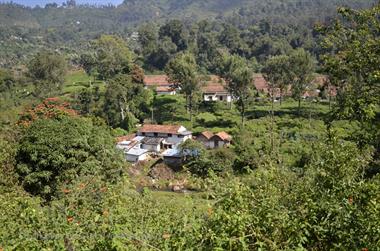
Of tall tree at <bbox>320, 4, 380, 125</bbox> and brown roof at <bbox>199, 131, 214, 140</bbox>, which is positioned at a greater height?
tall tree at <bbox>320, 4, 380, 125</bbox>

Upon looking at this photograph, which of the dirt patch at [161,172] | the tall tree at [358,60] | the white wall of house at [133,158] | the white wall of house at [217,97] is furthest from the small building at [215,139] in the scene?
the tall tree at [358,60]

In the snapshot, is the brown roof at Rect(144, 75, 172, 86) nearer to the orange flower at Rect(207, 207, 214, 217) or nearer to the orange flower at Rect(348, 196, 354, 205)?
the orange flower at Rect(207, 207, 214, 217)

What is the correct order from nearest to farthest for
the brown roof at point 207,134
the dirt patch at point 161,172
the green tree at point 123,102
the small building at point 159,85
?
the dirt patch at point 161,172 → the brown roof at point 207,134 → the green tree at point 123,102 → the small building at point 159,85

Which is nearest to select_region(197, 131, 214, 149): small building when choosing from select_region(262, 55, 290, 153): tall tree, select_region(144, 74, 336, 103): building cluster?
select_region(262, 55, 290, 153): tall tree

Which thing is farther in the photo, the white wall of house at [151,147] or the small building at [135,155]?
the white wall of house at [151,147]

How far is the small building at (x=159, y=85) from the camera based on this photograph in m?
45.6

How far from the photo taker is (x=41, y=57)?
42.5 meters

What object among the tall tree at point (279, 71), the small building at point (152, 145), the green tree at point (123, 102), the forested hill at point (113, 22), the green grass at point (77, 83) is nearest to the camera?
the small building at point (152, 145)

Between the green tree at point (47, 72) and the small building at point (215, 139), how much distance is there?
18327 millimetres

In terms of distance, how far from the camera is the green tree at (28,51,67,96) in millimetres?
42031

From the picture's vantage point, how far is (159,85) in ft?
157

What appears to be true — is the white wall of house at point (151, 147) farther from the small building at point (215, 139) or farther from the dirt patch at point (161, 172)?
the dirt patch at point (161, 172)

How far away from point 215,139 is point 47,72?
21.6 metres

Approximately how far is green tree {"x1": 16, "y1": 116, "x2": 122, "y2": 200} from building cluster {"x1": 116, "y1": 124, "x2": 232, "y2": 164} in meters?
13.7
